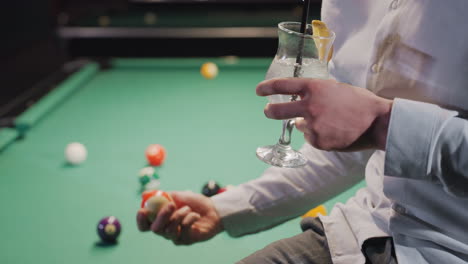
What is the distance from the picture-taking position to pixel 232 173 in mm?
1758

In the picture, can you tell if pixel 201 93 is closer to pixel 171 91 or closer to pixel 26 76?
pixel 171 91

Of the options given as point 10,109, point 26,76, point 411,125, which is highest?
point 411,125

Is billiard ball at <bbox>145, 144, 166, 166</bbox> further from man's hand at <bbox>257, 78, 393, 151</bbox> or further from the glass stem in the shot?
man's hand at <bbox>257, 78, 393, 151</bbox>

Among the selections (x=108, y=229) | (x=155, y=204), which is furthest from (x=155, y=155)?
(x=155, y=204)

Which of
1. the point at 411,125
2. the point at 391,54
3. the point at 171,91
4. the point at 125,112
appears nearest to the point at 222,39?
the point at 171,91

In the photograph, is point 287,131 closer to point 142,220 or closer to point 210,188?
point 142,220

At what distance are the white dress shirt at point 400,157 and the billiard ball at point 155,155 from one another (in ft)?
2.64

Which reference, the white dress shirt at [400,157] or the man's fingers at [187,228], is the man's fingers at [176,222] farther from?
the white dress shirt at [400,157]

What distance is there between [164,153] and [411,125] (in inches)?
51.7

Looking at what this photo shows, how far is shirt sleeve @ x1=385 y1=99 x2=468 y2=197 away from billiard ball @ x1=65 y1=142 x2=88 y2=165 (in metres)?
1.45

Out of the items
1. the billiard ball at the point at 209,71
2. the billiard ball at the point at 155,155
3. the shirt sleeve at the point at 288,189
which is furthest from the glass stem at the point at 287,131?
the billiard ball at the point at 209,71

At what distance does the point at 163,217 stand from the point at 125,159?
107 cm

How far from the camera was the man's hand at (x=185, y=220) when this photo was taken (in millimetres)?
884

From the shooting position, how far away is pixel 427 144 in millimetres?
645
